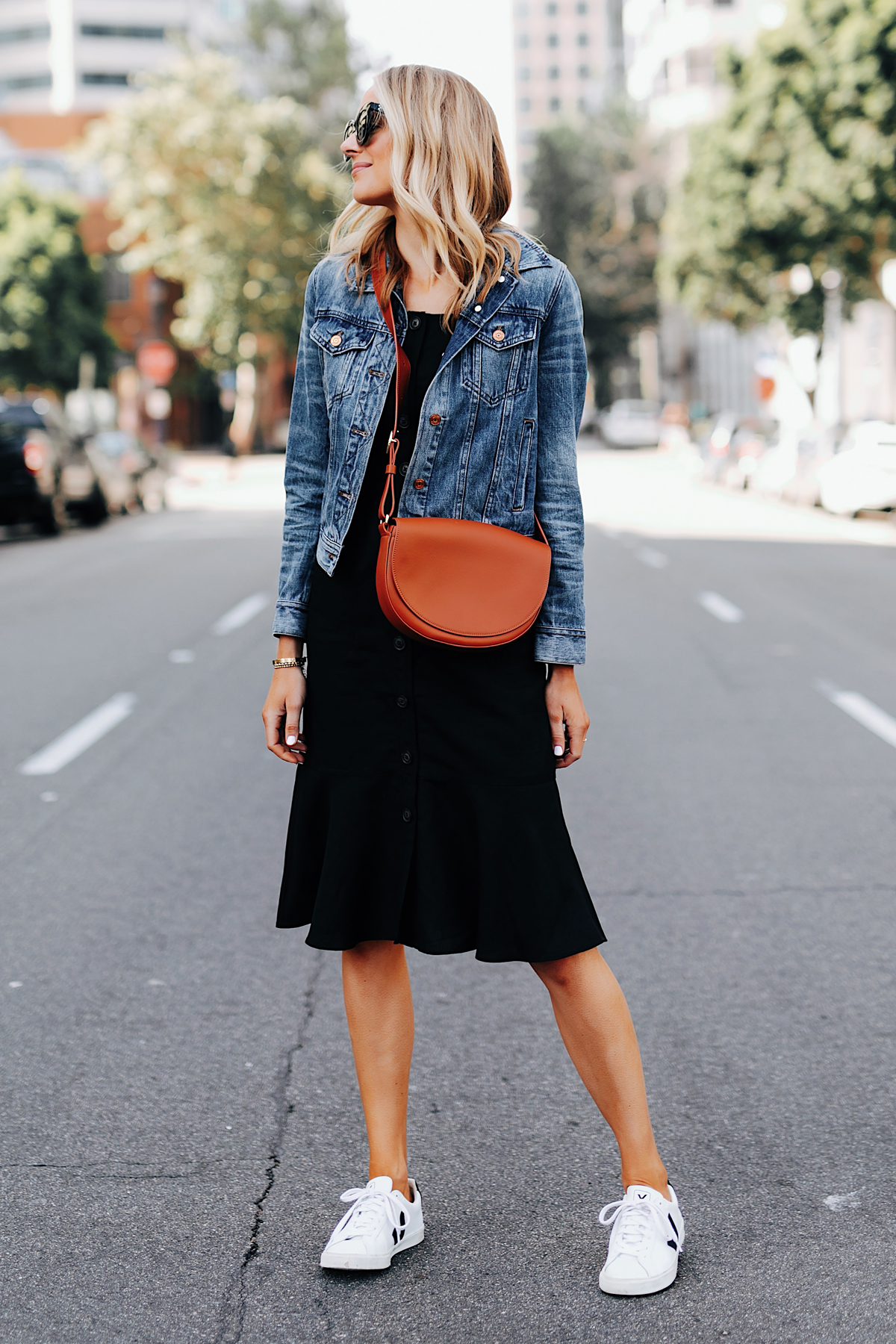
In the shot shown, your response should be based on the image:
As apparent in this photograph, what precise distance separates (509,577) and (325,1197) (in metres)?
1.23

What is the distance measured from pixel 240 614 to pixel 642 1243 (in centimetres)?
1030

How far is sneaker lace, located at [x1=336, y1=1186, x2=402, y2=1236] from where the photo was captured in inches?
104

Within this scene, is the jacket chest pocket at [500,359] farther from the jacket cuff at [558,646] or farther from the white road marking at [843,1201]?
the white road marking at [843,1201]

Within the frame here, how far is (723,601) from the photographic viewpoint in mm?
13062

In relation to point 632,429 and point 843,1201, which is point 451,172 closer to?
point 843,1201

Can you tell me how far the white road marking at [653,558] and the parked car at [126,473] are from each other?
9263mm

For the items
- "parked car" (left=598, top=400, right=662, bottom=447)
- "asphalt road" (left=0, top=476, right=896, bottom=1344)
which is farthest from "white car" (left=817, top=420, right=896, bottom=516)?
"parked car" (left=598, top=400, right=662, bottom=447)

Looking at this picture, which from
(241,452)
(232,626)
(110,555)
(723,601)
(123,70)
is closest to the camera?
(232,626)

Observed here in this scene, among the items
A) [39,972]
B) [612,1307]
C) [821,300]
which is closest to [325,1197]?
[612,1307]

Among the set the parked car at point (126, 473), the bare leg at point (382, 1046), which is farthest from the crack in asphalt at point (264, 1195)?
the parked car at point (126, 473)

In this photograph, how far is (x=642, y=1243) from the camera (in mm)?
2590

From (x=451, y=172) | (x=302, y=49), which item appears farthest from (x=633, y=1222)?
(x=302, y=49)

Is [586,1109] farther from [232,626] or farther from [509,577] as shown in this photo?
[232,626]

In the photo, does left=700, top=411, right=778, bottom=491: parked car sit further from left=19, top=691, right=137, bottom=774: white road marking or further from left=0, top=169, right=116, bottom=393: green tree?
left=0, top=169, right=116, bottom=393: green tree
